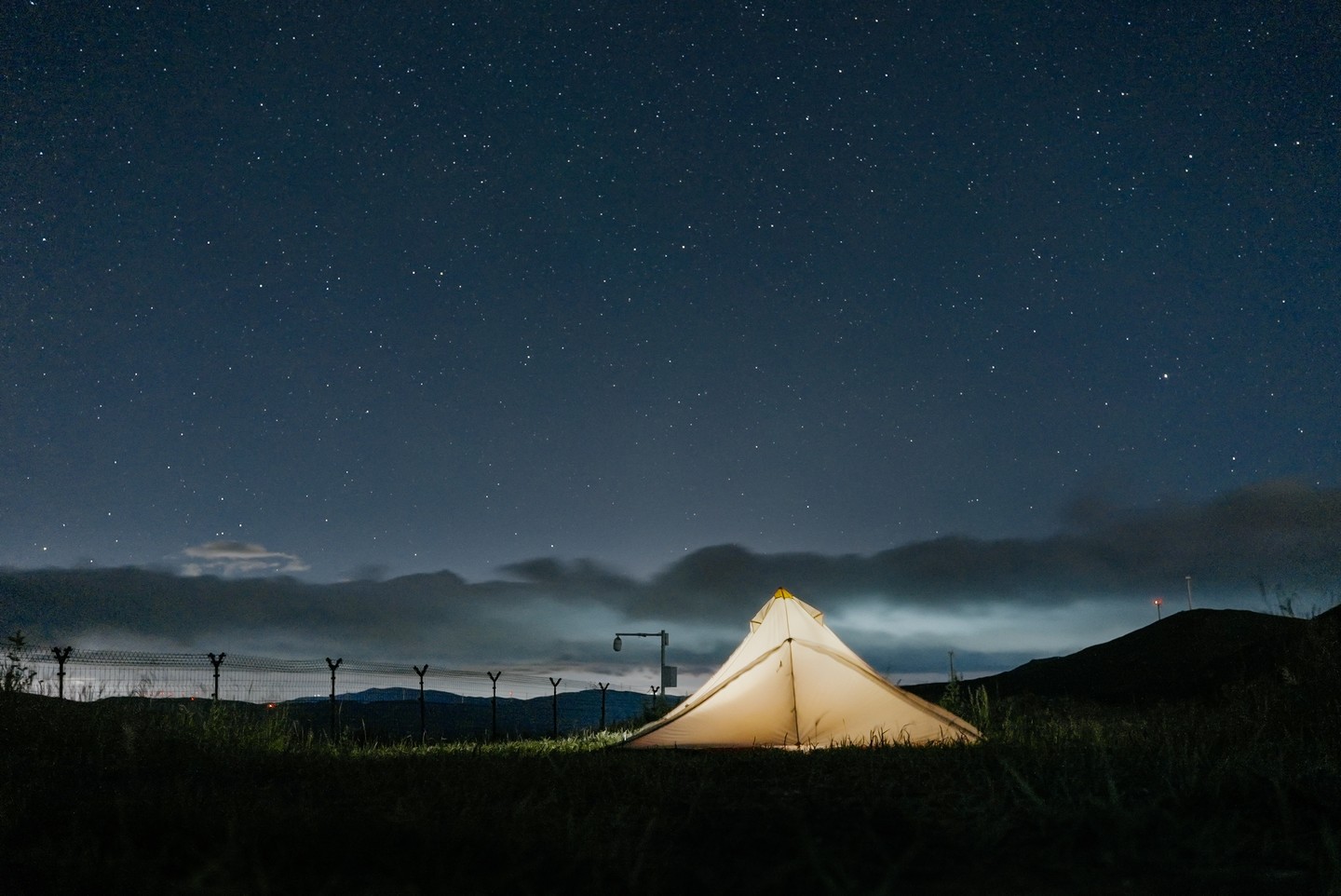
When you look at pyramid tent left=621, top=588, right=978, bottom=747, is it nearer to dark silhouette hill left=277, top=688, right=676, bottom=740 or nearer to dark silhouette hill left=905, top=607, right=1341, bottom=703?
dark silhouette hill left=277, top=688, right=676, bottom=740

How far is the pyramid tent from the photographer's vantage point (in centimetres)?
954

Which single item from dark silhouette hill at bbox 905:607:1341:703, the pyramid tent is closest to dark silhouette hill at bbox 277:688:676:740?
the pyramid tent

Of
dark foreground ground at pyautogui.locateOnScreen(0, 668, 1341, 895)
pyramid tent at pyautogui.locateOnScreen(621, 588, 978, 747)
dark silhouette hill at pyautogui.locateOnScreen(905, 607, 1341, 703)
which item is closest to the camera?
dark foreground ground at pyautogui.locateOnScreen(0, 668, 1341, 895)

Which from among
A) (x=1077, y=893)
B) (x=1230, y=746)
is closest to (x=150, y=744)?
(x=1077, y=893)

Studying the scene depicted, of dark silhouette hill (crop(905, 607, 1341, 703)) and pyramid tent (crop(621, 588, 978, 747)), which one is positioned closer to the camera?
pyramid tent (crop(621, 588, 978, 747))

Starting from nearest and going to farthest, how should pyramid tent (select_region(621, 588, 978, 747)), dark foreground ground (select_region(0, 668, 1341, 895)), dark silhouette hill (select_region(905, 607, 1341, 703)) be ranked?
1. dark foreground ground (select_region(0, 668, 1341, 895))
2. pyramid tent (select_region(621, 588, 978, 747))
3. dark silhouette hill (select_region(905, 607, 1341, 703))

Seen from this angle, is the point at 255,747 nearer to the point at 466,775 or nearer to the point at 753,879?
the point at 466,775

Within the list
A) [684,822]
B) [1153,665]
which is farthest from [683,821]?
[1153,665]

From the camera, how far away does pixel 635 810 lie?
4.17 metres

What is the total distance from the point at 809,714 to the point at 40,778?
698cm

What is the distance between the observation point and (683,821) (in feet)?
12.3

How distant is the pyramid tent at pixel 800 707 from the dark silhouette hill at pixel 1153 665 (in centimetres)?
2101

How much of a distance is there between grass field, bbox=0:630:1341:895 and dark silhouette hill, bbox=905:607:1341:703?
82.4ft

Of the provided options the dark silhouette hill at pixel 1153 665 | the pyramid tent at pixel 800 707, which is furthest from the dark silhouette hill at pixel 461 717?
the dark silhouette hill at pixel 1153 665
